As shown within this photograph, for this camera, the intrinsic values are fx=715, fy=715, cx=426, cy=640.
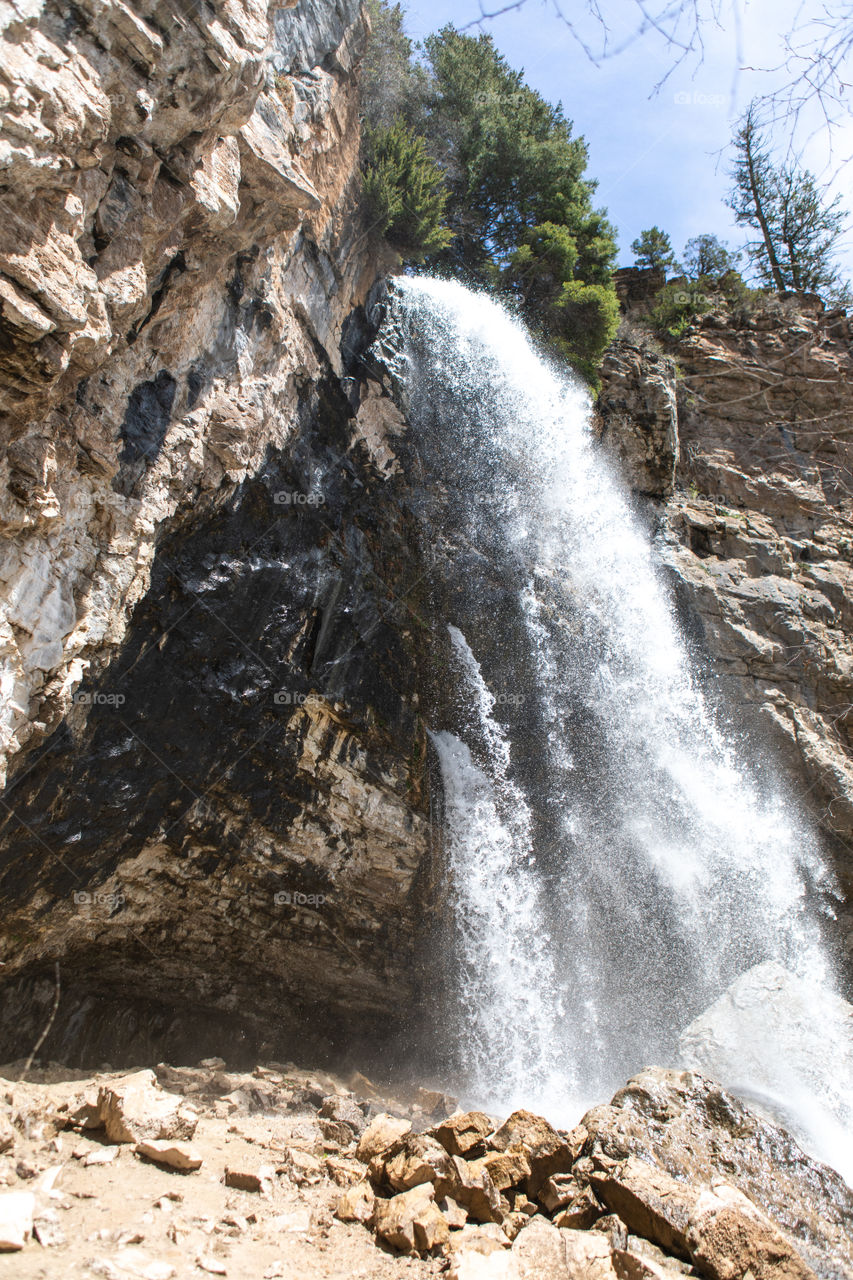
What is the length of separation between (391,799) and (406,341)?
752 cm

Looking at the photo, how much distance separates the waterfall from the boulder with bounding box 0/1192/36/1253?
241 inches

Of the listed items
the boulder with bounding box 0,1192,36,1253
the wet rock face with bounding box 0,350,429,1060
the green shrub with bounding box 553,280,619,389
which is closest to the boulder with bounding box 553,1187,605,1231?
the boulder with bounding box 0,1192,36,1253

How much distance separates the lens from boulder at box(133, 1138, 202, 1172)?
14.3ft

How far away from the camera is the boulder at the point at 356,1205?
160 inches

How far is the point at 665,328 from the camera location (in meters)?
17.9

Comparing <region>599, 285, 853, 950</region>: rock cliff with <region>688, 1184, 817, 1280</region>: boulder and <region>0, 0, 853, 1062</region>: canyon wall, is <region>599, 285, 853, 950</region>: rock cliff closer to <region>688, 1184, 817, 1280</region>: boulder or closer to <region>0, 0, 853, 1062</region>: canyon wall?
<region>0, 0, 853, 1062</region>: canyon wall

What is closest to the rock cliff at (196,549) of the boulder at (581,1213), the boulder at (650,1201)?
the boulder at (581,1213)

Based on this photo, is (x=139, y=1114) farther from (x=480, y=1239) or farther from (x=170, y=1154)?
(x=480, y=1239)

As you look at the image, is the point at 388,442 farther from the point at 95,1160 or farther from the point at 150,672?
the point at 95,1160

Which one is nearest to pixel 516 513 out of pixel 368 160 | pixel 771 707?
pixel 771 707

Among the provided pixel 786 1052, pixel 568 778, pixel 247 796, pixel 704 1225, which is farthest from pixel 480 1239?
pixel 568 778

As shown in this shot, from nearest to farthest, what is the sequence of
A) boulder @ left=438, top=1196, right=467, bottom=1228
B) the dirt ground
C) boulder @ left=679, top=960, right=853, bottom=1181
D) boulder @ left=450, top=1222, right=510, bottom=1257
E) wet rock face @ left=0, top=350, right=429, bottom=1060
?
the dirt ground, boulder @ left=450, top=1222, right=510, bottom=1257, boulder @ left=438, top=1196, right=467, bottom=1228, wet rock face @ left=0, top=350, right=429, bottom=1060, boulder @ left=679, top=960, right=853, bottom=1181

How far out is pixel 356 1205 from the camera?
412cm

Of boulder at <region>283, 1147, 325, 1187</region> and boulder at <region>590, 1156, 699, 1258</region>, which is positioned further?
boulder at <region>283, 1147, 325, 1187</region>
